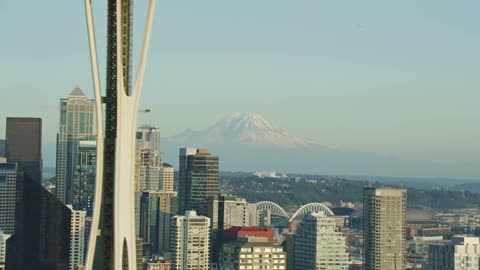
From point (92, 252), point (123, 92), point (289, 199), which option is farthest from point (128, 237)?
point (289, 199)

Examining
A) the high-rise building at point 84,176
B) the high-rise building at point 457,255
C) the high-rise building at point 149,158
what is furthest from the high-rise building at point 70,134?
the high-rise building at point 457,255

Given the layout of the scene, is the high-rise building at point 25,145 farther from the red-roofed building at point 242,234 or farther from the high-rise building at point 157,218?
the red-roofed building at point 242,234

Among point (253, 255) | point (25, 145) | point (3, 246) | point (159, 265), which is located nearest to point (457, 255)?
point (159, 265)

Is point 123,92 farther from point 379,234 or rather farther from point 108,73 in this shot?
point 379,234

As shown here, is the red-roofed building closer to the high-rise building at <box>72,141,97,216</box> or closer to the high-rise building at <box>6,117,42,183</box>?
the high-rise building at <box>72,141,97,216</box>

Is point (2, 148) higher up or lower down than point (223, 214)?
higher up

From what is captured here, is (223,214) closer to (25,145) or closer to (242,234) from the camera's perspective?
(242,234)
